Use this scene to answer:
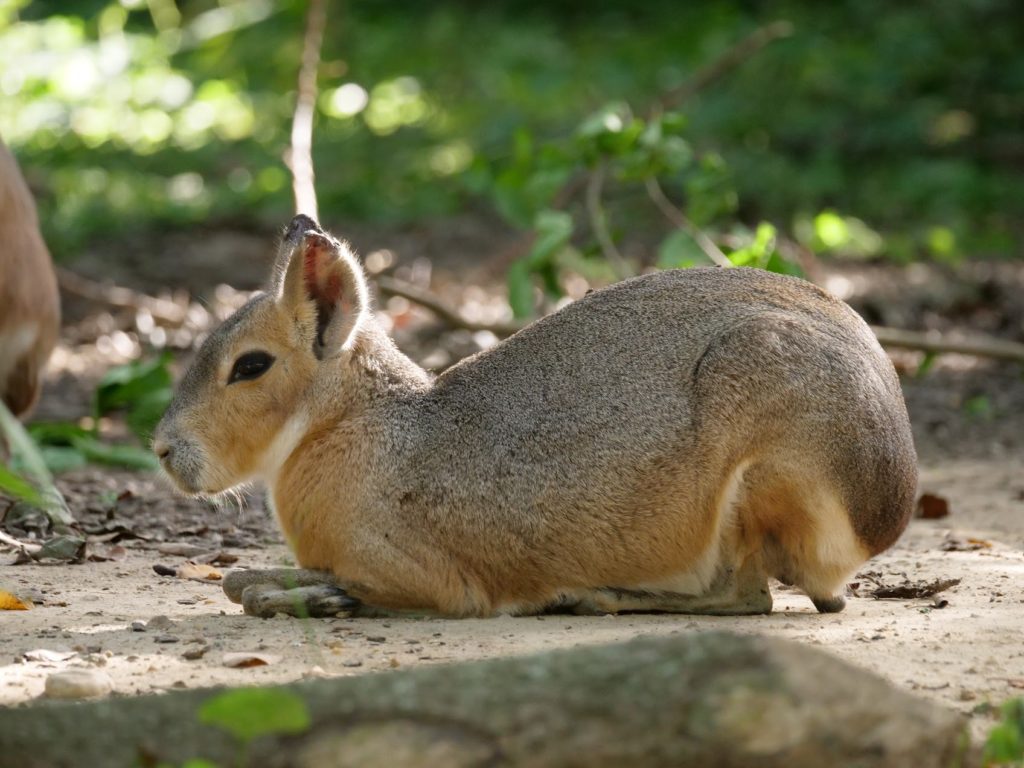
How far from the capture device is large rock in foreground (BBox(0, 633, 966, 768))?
2.82m

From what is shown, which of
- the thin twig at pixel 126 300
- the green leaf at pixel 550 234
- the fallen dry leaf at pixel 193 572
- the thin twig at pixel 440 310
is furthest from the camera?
the thin twig at pixel 126 300

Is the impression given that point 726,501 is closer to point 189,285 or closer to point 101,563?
point 101,563

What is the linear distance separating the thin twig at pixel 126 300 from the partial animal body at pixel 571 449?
4742 millimetres

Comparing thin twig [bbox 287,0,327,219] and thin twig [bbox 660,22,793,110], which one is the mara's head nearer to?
thin twig [bbox 287,0,327,219]

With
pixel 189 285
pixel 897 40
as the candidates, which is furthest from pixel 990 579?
pixel 897 40

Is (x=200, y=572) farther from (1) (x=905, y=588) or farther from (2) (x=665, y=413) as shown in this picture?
(1) (x=905, y=588)

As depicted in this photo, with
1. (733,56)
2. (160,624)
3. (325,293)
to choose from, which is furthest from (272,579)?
(733,56)

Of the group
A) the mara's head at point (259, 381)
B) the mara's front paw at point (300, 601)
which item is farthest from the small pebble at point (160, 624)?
the mara's head at point (259, 381)

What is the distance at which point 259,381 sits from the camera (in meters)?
4.95

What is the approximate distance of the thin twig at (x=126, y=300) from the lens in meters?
9.50

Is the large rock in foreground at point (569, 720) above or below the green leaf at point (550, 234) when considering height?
below

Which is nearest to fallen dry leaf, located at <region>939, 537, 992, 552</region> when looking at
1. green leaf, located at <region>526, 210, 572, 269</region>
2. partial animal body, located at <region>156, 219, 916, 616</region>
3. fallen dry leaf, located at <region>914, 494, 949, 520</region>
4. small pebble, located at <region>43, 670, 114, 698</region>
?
fallen dry leaf, located at <region>914, 494, 949, 520</region>

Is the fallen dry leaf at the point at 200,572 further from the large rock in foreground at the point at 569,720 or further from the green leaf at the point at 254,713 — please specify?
the green leaf at the point at 254,713

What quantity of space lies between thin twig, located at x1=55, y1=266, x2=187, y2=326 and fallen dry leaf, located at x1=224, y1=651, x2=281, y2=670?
578 cm
